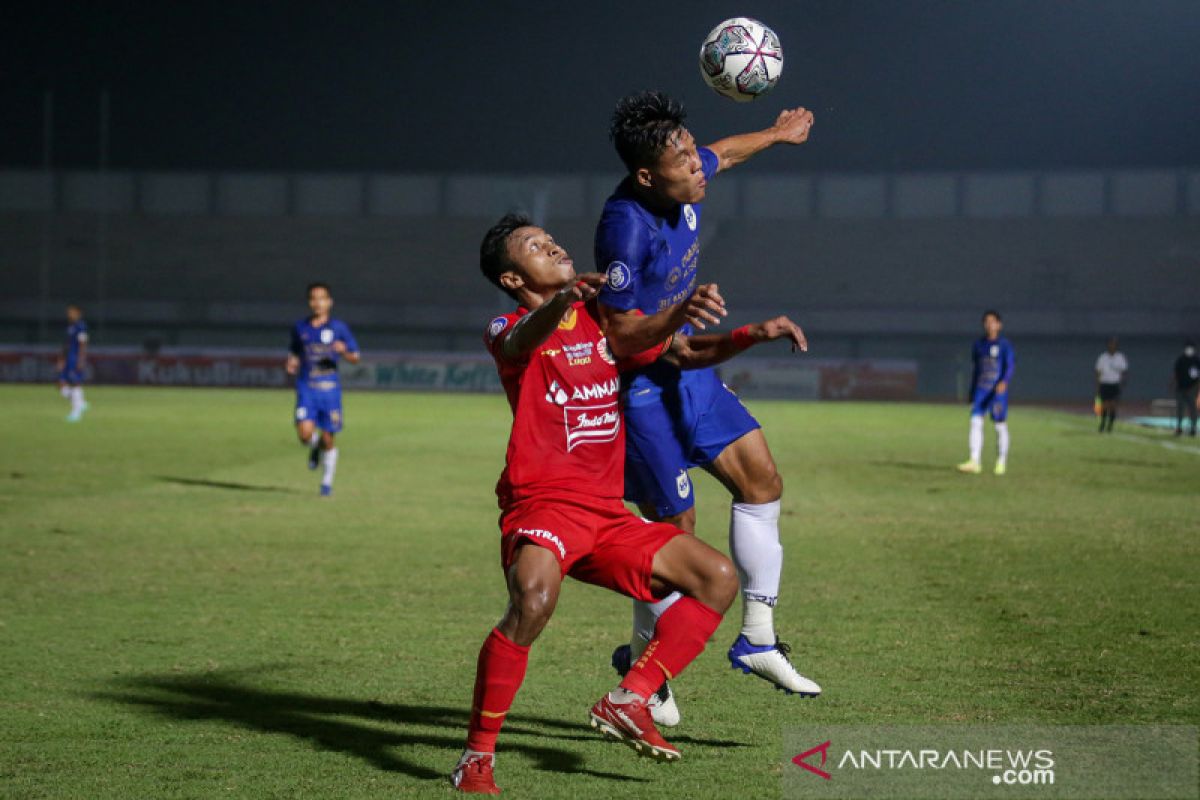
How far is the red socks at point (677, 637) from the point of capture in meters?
4.51

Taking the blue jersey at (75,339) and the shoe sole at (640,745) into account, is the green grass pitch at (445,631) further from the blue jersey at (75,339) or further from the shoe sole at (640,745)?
the blue jersey at (75,339)

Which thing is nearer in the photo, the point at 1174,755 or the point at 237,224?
the point at 1174,755

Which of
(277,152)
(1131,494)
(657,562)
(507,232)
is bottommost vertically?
(1131,494)

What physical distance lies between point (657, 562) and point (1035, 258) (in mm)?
55536

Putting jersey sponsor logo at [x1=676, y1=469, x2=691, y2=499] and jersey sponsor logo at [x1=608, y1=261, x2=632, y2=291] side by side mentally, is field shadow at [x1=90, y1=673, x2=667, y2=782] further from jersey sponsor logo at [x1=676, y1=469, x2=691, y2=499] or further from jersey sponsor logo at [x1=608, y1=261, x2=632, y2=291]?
jersey sponsor logo at [x1=608, y1=261, x2=632, y2=291]

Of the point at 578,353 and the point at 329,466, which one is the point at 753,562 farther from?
the point at 329,466

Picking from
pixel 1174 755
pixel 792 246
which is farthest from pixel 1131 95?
pixel 1174 755

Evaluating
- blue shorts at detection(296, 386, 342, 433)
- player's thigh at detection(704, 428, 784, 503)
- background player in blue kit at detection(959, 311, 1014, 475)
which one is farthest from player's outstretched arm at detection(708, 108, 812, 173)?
background player in blue kit at detection(959, 311, 1014, 475)

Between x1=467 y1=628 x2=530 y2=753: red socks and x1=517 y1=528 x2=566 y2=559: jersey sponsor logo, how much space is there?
34cm

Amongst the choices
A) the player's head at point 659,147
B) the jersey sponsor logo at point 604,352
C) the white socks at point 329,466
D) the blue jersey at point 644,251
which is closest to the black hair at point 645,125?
the player's head at point 659,147

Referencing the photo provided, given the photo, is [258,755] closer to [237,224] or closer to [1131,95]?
[1131,95]

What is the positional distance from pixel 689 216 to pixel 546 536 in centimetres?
169

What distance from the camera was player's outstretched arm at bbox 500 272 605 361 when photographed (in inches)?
162

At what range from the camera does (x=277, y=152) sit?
59.9m
